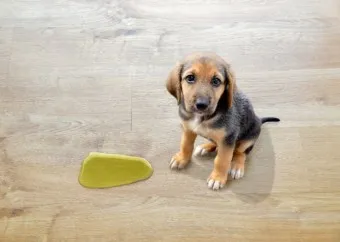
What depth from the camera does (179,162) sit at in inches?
79.3

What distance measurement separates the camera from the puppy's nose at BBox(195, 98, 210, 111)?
1602 millimetres

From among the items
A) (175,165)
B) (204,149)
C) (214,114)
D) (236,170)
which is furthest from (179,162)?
(214,114)

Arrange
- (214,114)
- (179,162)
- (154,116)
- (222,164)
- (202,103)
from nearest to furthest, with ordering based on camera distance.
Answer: (202,103) → (214,114) → (222,164) → (179,162) → (154,116)

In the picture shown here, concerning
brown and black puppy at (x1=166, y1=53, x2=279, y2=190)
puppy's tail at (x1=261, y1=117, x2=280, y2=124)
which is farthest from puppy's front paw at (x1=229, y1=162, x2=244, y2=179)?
puppy's tail at (x1=261, y1=117, x2=280, y2=124)

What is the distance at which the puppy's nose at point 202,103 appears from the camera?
1602mm

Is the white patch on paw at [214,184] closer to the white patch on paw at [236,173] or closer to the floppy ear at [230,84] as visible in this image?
the white patch on paw at [236,173]

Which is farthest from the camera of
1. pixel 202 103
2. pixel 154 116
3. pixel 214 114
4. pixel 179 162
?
pixel 154 116

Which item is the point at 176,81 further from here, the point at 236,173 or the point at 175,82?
the point at 236,173

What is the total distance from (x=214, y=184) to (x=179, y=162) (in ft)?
0.55

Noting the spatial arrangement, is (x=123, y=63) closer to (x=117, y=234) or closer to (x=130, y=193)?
(x=130, y=193)

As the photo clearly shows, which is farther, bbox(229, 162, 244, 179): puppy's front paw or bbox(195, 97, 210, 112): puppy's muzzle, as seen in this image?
bbox(229, 162, 244, 179): puppy's front paw

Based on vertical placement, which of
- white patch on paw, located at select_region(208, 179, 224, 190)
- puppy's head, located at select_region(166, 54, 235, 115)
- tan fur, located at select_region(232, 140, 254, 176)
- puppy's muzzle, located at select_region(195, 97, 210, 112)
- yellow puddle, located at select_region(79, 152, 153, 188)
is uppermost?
puppy's head, located at select_region(166, 54, 235, 115)

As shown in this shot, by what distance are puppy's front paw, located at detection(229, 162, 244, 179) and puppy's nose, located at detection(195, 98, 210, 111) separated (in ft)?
1.47

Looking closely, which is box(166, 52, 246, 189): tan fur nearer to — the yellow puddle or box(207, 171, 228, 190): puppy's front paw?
box(207, 171, 228, 190): puppy's front paw
